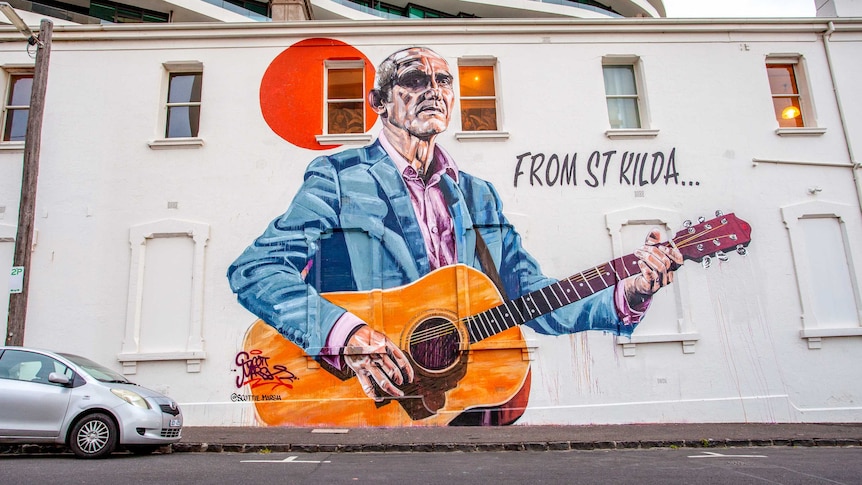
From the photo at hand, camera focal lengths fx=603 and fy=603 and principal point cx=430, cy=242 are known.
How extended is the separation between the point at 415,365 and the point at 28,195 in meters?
7.29

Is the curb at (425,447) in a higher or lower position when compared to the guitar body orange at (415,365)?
lower

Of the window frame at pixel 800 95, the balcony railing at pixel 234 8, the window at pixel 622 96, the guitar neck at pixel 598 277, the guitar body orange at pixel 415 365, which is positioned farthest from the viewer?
the balcony railing at pixel 234 8

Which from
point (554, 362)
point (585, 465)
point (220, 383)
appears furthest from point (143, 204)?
point (585, 465)

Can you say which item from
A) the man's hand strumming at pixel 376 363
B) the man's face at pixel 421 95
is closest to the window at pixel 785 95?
the man's face at pixel 421 95

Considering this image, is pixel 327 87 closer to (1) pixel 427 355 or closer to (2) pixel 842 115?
(1) pixel 427 355

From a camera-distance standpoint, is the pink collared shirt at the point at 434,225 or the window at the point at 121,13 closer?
the pink collared shirt at the point at 434,225

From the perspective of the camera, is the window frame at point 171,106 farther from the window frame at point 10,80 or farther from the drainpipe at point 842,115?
the drainpipe at point 842,115

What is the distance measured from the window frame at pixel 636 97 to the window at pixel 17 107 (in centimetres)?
1215

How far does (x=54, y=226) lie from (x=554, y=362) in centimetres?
1004

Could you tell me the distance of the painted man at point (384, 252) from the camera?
1134cm

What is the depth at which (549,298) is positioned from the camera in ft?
38.5

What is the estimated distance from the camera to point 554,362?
37.6 ft

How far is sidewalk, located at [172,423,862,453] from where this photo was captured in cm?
891

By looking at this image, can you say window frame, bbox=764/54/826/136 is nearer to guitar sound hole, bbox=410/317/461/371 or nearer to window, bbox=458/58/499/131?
window, bbox=458/58/499/131
